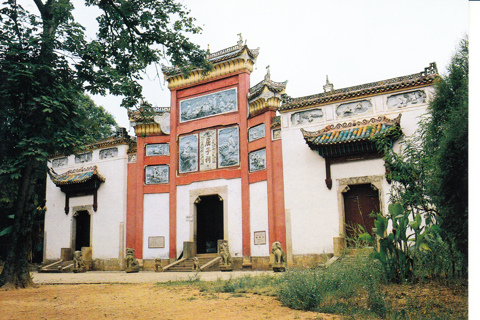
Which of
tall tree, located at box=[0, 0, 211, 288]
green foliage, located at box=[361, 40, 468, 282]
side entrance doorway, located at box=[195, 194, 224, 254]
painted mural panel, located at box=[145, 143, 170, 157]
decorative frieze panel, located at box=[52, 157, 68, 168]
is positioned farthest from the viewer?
decorative frieze panel, located at box=[52, 157, 68, 168]

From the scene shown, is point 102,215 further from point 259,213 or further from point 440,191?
point 440,191

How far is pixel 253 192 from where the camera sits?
49.3 feet

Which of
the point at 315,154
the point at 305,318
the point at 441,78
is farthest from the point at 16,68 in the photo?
the point at 315,154

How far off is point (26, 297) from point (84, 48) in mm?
5488

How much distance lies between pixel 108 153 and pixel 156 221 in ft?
12.7

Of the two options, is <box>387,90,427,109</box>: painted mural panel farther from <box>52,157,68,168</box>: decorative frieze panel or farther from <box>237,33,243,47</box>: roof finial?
<box>52,157,68,168</box>: decorative frieze panel

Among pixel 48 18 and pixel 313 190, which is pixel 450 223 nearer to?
pixel 313 190

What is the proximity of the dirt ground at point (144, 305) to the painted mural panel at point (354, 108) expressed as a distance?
7.75 metres

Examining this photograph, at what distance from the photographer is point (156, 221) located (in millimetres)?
16641

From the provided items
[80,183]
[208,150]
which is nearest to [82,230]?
[80,183]

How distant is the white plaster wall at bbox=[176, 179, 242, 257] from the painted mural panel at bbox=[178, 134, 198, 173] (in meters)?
0.75

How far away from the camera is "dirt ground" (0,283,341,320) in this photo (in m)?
5.38

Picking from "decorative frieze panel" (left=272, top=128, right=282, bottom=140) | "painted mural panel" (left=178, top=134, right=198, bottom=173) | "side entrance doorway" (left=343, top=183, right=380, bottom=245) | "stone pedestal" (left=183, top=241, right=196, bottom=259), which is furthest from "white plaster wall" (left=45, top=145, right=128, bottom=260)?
"side entrance doorway" (left=343, top=183, right=380, bottom=245)

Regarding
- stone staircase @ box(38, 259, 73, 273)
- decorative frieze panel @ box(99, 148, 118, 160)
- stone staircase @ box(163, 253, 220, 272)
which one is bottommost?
stone staircase @ box(38, 259, 73, 273)
